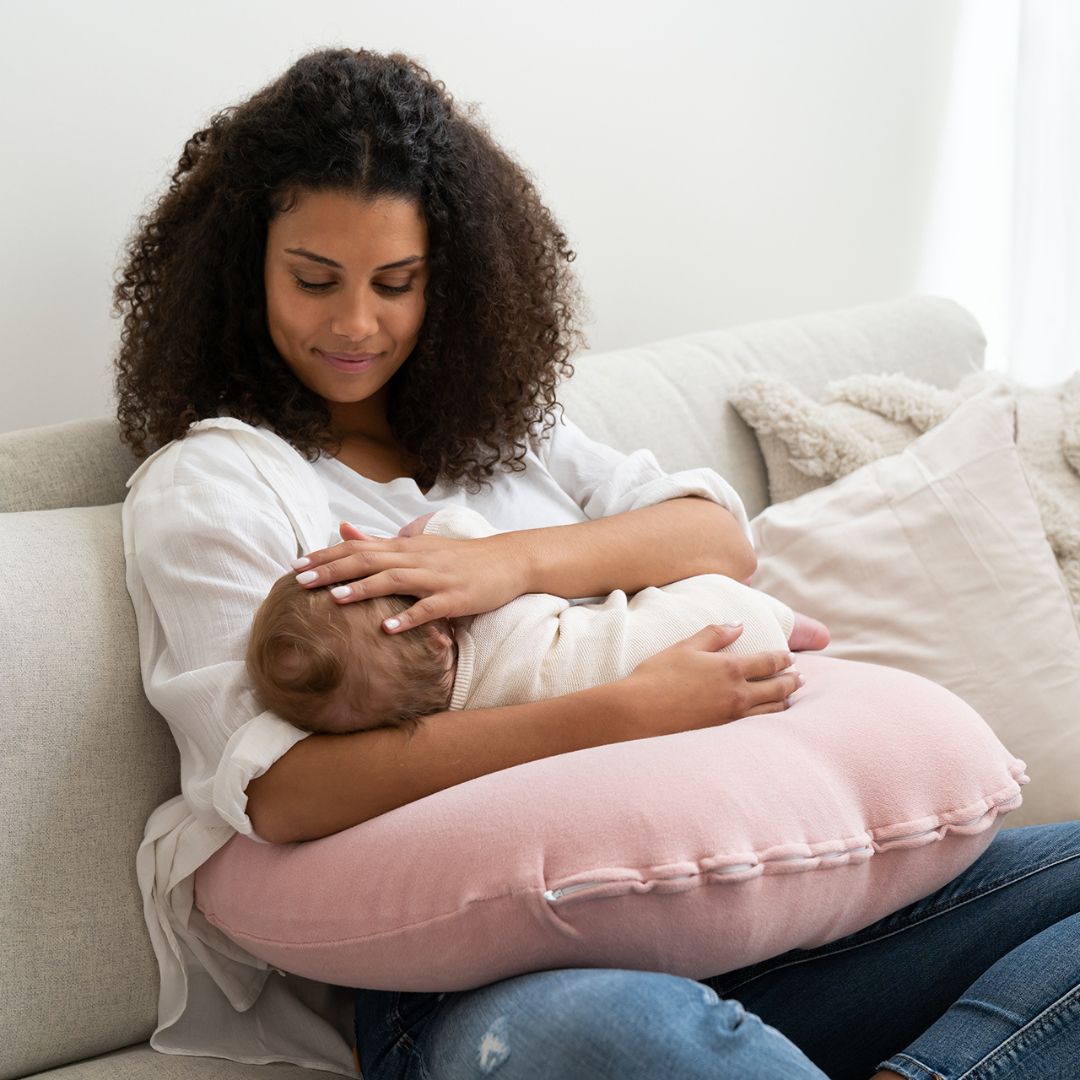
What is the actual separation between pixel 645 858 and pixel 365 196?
766 millimetres

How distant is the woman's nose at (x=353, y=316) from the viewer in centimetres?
137

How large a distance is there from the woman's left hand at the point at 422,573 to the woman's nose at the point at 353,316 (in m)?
0.23

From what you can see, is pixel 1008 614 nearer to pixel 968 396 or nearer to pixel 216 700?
pixel 968 396

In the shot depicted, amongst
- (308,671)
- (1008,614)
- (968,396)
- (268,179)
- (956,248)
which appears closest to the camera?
(308,671)

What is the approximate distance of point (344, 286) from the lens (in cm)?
137

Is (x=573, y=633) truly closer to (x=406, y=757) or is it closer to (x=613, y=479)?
(x=406, y=757)

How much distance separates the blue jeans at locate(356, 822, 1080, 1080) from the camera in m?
0.94

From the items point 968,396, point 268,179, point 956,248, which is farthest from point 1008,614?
point 956,248

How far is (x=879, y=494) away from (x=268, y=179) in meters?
0.97

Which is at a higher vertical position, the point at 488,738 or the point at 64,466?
the point at 64,466

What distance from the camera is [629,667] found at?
4.27ft

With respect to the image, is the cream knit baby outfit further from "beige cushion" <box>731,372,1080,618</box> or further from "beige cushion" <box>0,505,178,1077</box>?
"beige cushion" <box>731,372,1080,618</box>

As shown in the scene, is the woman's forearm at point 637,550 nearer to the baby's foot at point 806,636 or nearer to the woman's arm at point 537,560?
the woman's arm at point 537,560

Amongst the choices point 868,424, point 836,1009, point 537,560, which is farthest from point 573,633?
point 868,424
